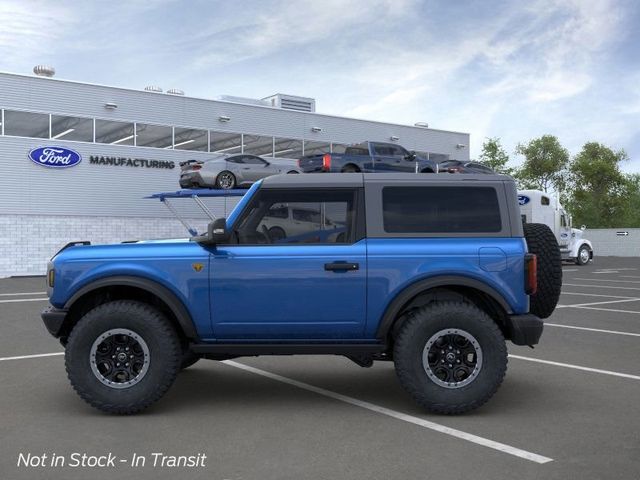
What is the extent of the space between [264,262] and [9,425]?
2.26 meters

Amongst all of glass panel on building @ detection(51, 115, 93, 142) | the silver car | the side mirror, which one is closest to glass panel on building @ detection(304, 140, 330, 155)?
the silver car

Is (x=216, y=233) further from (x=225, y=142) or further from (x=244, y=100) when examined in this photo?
(x=244, y=100)

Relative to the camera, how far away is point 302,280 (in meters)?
5.52

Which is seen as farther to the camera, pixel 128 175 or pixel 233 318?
pixel 128 175

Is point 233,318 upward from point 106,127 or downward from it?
downward

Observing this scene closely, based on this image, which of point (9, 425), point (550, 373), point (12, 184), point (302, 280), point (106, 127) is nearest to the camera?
point (9, 425)

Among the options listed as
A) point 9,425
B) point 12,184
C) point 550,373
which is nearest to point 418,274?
point 550,373

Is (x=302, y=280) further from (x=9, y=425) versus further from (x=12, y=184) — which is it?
(x=12, y=184)

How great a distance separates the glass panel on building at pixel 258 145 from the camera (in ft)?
108

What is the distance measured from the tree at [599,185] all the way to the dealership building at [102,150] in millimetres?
45061

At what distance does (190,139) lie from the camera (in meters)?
31.2

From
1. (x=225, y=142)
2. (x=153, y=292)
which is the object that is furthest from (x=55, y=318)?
(x=225, y=142)

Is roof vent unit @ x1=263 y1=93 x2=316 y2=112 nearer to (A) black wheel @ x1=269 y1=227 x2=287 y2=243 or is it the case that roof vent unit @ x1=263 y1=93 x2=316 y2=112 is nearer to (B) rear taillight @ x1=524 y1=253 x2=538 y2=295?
(A) black wheel @ x1=269 y1=227 x2=287 y2=243

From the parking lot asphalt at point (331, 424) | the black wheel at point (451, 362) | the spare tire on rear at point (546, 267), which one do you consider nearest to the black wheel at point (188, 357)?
the parking lot asphalt at point (331, 424)
